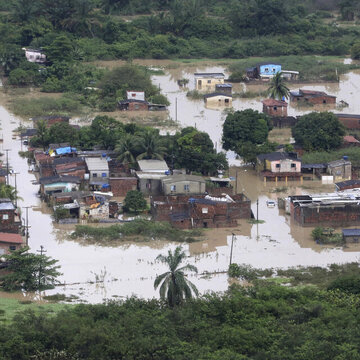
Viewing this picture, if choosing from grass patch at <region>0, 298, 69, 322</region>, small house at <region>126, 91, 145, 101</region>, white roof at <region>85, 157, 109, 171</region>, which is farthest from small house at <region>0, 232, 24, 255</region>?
small house at <region>126, 91, 145, 101</region>

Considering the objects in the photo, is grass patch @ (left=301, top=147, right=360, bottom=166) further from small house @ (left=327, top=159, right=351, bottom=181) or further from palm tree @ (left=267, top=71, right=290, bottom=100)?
palm tree @ (left=267, top=71, right=290, bottom=100)

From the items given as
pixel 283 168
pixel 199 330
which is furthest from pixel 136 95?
pixel 199 330

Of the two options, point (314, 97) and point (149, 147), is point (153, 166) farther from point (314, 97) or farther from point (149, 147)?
point (314, 97)

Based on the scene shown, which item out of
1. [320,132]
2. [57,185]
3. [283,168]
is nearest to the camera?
[57,185]

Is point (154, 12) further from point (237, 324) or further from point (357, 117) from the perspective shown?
point (237, 324)

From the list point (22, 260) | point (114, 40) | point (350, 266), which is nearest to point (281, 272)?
point (350, 266)
